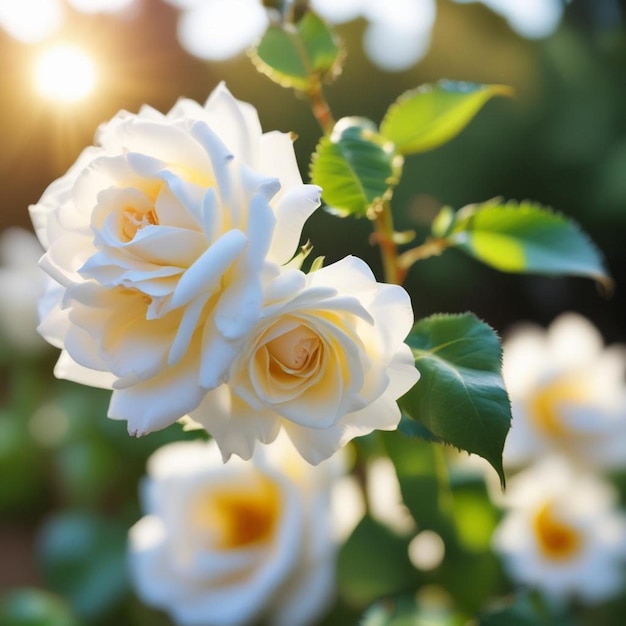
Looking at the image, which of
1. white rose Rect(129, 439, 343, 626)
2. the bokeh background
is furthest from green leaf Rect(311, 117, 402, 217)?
the bokeh background

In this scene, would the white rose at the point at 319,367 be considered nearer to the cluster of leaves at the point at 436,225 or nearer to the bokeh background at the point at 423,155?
the cluster of leaves at the point at 436,225

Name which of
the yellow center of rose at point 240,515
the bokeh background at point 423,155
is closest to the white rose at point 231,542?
the yellow center of rose at point 240,515

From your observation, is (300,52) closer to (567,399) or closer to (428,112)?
(428,112)

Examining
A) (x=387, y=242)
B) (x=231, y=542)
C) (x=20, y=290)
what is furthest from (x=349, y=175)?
(x=20, y=290)

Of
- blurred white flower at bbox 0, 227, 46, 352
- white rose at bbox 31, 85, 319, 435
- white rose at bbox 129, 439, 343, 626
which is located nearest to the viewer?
white rose at bbox 31, 85, 319, 435

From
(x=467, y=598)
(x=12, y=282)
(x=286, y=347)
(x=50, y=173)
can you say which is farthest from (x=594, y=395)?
(x=50, y=173)

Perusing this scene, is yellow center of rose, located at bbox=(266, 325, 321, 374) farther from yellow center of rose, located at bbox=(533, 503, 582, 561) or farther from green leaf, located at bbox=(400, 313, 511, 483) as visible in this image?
yellow center of rose, located at bbox=(533, 503, 582, 561)
